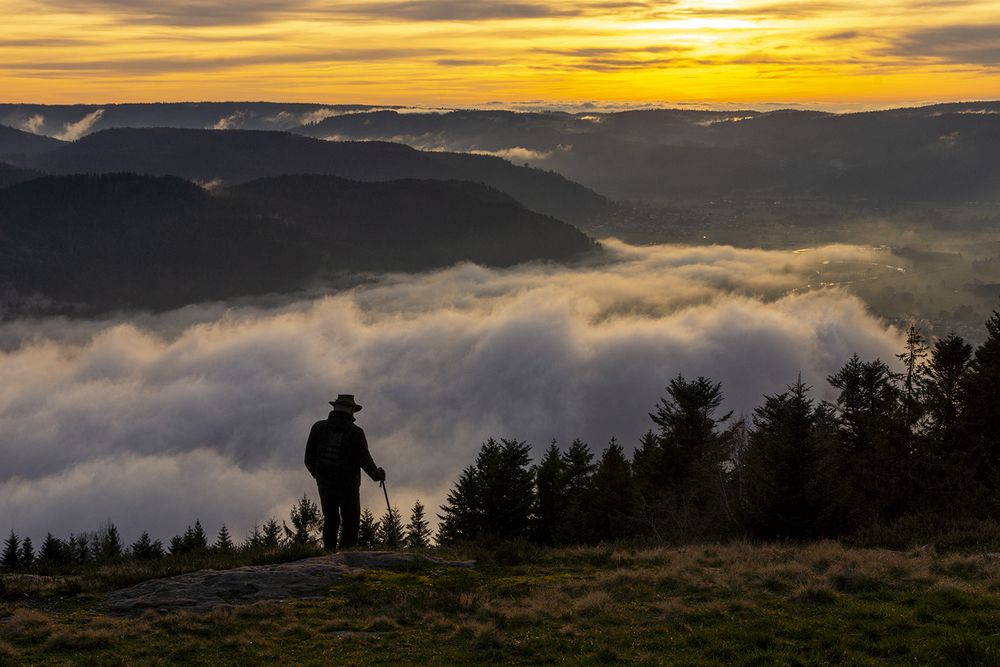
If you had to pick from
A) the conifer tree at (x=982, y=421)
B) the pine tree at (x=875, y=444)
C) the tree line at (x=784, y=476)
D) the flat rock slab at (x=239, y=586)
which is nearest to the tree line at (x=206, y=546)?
the tree line at (x=784, y=476)

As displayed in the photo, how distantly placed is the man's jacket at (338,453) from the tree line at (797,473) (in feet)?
11.5

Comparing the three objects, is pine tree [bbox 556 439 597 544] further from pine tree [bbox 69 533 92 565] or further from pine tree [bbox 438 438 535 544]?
pine tree [bbox 69 533 92 565]

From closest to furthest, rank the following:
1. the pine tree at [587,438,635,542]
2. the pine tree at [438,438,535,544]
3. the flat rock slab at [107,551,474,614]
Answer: the flat rock slab at [107,551,474,614], the pine tree at [587,438,635,542], the pine tree at [438,438,535,544]

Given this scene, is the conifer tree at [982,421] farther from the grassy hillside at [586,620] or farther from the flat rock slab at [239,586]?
the flat rock slab at [239,586]

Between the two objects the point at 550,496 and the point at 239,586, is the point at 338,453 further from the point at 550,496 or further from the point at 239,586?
the point at 550,496

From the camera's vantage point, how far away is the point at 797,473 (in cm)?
2012

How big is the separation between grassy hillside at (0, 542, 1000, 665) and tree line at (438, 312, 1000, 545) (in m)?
4.54

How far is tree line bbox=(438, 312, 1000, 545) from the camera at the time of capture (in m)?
20.3

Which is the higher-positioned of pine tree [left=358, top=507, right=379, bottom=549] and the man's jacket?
the man's jacket

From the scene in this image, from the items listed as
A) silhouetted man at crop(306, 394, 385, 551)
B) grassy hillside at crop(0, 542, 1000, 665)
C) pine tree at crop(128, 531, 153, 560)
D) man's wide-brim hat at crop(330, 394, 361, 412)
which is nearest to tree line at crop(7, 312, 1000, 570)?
pine tree at crop(128, 531, 153, 560)

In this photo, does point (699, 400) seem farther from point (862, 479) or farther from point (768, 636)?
point (768, 636)

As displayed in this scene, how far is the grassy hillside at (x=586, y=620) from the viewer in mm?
9797

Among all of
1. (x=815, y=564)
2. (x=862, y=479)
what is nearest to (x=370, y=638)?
(x=815, y=564)

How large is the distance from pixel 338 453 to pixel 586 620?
7.77m
